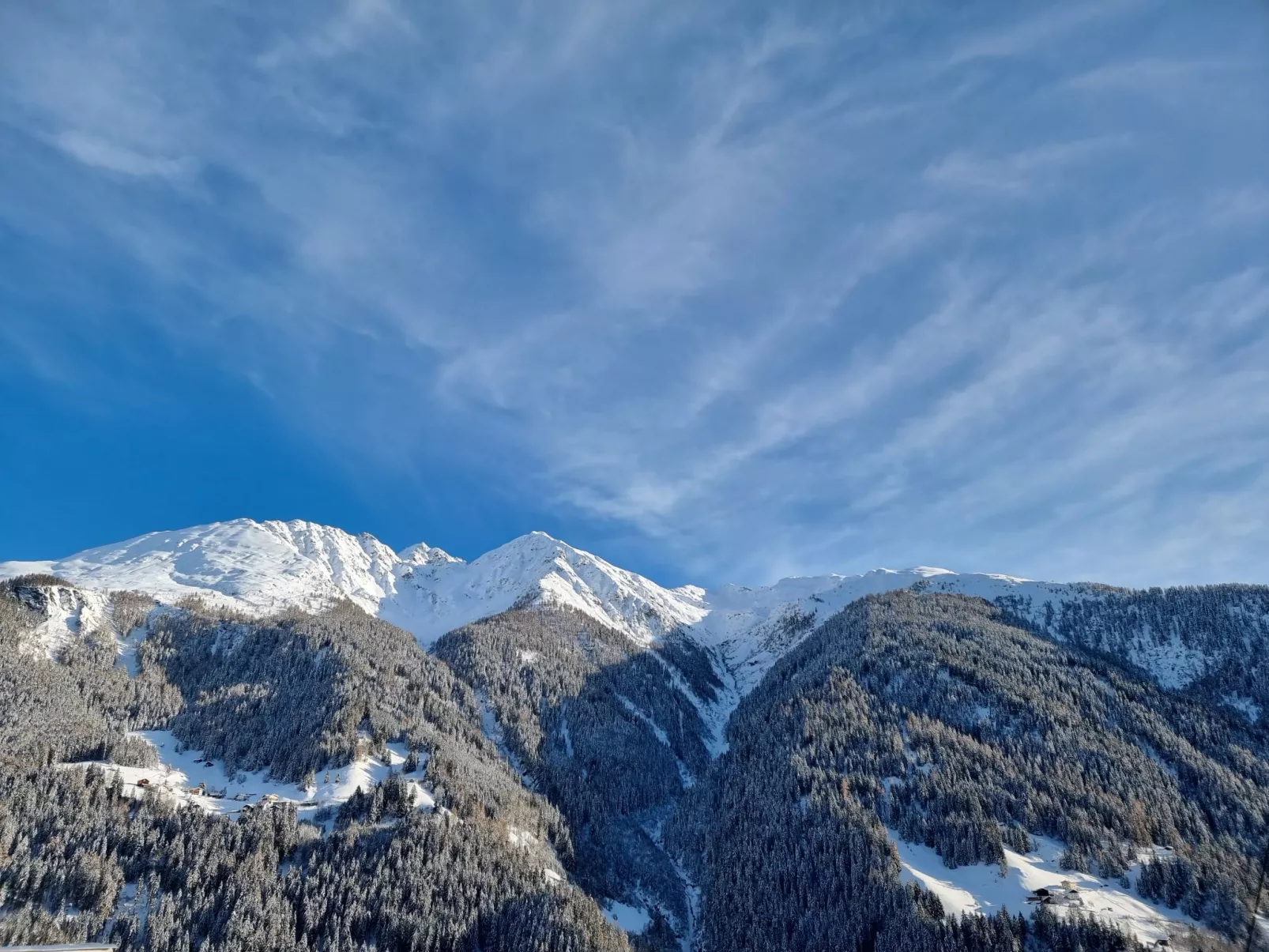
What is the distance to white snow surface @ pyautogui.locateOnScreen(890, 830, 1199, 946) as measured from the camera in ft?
301

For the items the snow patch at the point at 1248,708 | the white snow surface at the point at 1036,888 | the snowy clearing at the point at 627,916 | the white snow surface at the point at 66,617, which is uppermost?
the white snow surface at the point at 66,617

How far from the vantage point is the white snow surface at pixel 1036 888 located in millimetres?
91688

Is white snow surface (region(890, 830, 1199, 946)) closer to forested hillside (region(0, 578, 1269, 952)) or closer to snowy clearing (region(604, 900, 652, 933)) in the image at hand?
forested hillside (region(0, 578, 1269, 952))

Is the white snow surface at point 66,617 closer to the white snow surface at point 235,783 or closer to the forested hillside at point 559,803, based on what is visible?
the forested hillside at point 559,803

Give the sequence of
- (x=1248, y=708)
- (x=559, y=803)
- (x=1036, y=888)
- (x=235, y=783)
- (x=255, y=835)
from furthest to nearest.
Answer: (x=1248, y=708)
(x=559, y=803)
(x=235, y=783)
(x=1036, y=888)
(x=255, y=835)

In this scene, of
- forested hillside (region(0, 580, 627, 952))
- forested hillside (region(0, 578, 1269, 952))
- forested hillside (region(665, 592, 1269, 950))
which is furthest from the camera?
forested hillside (region(665, 592, 1269, 950))

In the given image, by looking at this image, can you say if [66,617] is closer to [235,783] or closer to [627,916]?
[235,783]

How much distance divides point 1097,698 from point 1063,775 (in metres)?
55.8

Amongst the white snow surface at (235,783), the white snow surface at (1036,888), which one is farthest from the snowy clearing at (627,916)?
the white snow surface at (1036,888)

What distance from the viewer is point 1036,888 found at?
100 m

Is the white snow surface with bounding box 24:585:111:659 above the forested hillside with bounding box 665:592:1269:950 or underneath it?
above

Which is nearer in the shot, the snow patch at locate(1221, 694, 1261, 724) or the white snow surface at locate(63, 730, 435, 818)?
the white snow surface at locate(63, 730, 435, 818)

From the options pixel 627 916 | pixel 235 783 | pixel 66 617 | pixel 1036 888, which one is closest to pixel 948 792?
pixel 1036 888

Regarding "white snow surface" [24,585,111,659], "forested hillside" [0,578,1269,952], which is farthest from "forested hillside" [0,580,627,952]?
"white snow surface" [24,585,111,659]
